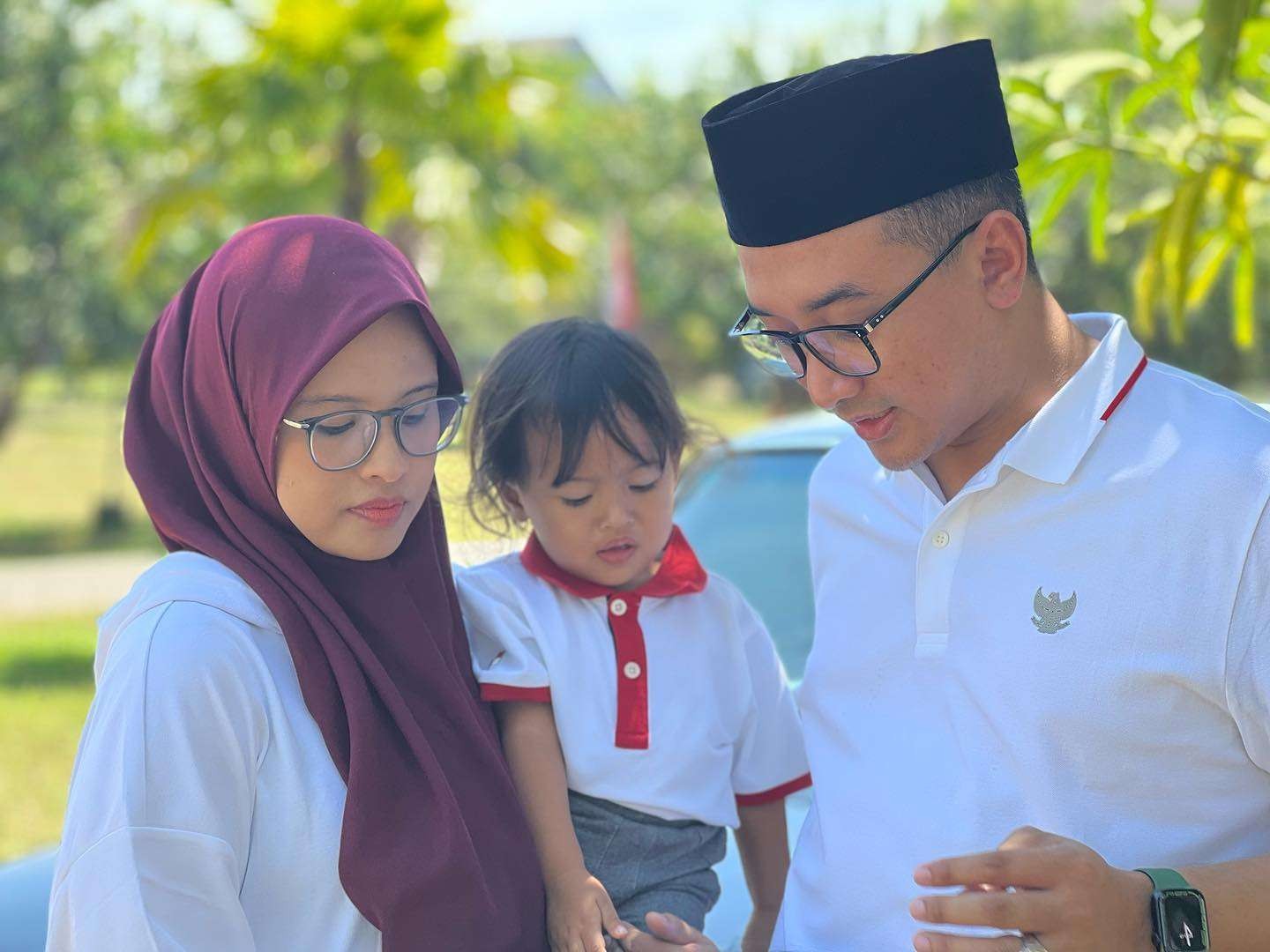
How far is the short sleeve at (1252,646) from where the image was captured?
6.04ft

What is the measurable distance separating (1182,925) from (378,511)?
1205 mm

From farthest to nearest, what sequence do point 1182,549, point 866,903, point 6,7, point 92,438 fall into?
point 92,438
point 6,7
point 866,903
point 1182,549

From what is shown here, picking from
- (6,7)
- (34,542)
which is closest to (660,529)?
(6,7)

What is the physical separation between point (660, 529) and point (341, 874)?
0.82m

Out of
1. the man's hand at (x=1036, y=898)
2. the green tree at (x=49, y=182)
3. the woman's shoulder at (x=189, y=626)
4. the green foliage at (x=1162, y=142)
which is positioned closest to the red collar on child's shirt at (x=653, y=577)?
the woman's shoulder at (x=189, y=626)

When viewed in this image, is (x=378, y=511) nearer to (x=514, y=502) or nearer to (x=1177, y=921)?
(x=514, y=502)

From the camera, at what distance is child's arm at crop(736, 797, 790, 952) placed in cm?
252

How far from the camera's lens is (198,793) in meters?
1.84

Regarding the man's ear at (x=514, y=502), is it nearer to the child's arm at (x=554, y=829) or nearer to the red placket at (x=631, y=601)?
the red placket at (x=631, y=601)

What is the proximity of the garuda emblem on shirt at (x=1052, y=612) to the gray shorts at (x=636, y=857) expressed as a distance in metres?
0.71

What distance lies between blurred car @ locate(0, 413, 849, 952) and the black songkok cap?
78cm

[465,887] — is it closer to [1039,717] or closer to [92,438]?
[1039,717]

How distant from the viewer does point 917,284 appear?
2045 millimetres

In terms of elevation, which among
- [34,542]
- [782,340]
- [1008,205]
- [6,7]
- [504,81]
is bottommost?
[34,542]
